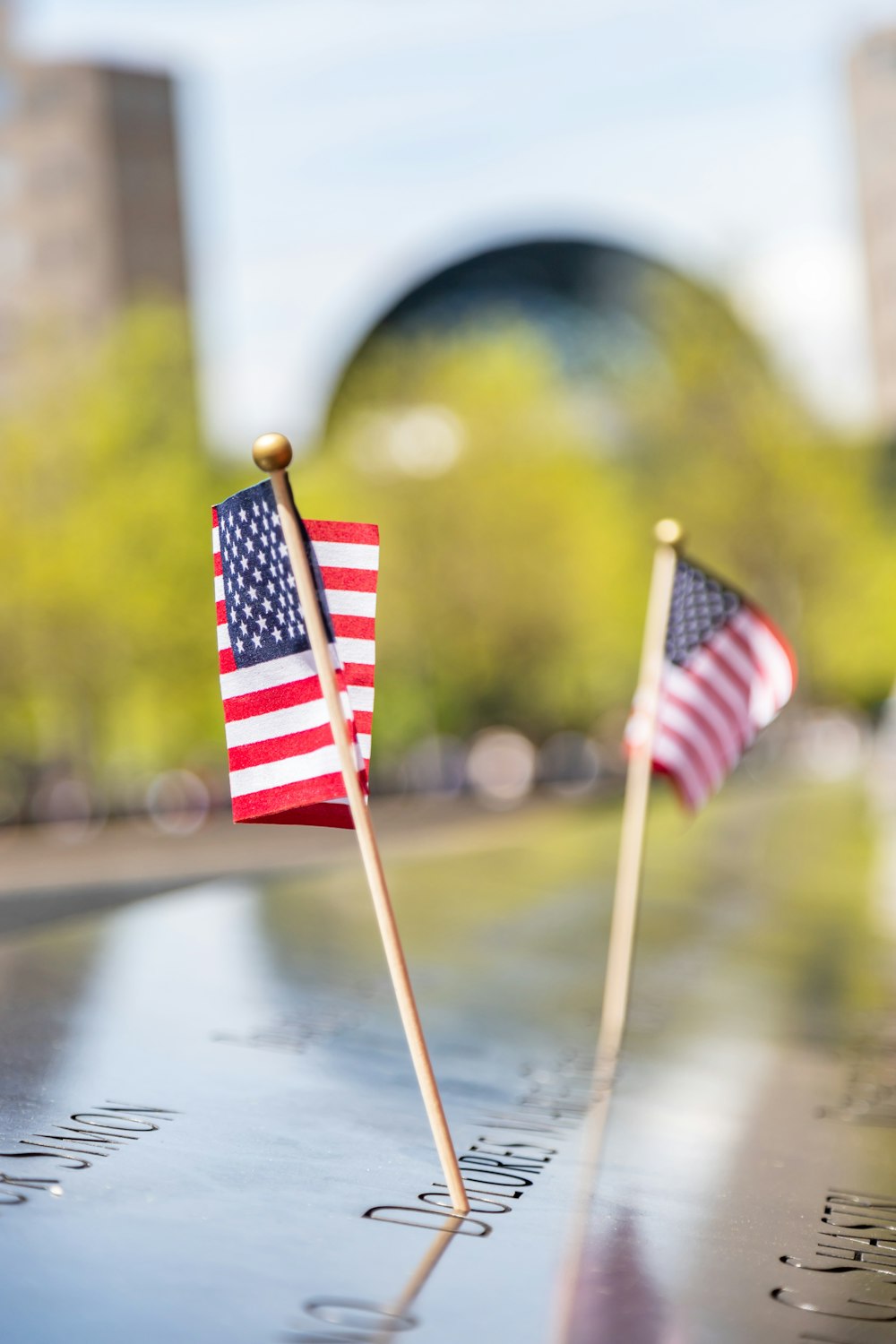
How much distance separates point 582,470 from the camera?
38000 mm

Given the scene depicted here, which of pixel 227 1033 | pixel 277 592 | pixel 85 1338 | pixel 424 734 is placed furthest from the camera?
pixel 424 734

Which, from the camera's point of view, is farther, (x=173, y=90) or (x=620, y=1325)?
(x=173, y=90)

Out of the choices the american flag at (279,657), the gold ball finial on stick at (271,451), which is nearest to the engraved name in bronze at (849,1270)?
the american flag at (279,657)

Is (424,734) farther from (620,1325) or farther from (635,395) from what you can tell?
(620,1325)

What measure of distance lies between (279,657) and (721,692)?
3.24 m

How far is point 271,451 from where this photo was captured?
4.39 m

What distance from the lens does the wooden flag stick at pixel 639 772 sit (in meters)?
7.11

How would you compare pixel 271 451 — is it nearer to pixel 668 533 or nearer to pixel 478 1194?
pixel 478 1194

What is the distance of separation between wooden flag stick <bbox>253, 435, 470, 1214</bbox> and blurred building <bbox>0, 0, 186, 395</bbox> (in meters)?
80.0

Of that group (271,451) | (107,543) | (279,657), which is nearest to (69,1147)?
(279,657)

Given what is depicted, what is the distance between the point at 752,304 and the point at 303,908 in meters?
30.4

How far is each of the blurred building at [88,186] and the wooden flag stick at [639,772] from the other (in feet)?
254

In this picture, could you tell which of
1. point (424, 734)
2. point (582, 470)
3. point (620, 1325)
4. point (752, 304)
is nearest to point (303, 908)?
point (620, 1325)

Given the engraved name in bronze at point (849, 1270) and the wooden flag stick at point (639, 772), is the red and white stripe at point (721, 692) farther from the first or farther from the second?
the engraved name in bronze at point (849, 1270)
